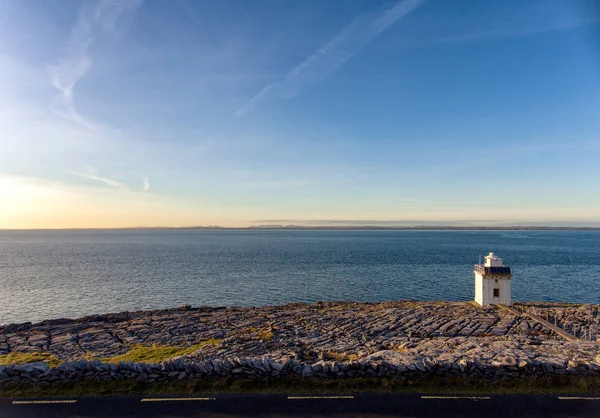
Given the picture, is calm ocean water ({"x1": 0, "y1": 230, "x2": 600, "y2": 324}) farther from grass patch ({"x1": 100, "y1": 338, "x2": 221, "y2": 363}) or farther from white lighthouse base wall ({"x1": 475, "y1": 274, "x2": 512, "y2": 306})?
grass patch ({"x1": 100, "y1": 338, "x2": 221, "y2": 363})

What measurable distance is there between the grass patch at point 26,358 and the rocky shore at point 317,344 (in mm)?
490

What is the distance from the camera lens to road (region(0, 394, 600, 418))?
1386 centimetres

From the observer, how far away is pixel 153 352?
25156 mm

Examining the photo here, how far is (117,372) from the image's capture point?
1645 centimetres

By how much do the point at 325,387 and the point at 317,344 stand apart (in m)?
11.0

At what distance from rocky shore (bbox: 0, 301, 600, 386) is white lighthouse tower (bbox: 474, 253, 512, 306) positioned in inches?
107

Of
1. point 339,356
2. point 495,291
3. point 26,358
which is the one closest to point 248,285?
point 495,291

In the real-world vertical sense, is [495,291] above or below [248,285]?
above

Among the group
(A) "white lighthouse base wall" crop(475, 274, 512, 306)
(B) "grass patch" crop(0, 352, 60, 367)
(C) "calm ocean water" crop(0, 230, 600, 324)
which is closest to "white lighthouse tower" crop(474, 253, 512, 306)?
(A) "white lighthouse base wall" crop(475, 274, 512, 306)

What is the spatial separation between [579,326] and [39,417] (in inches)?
1553

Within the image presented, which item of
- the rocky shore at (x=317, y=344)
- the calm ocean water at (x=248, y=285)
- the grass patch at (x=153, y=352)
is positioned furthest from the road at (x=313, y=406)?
the calm ocean water at (x=248, y=285)

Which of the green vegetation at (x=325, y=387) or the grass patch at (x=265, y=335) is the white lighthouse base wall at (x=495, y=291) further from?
the green vegetation at (x=325, y=387)

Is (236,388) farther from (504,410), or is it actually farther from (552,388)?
(552,388)

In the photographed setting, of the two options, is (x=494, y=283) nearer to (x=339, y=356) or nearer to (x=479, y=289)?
(x=479, y=289)
